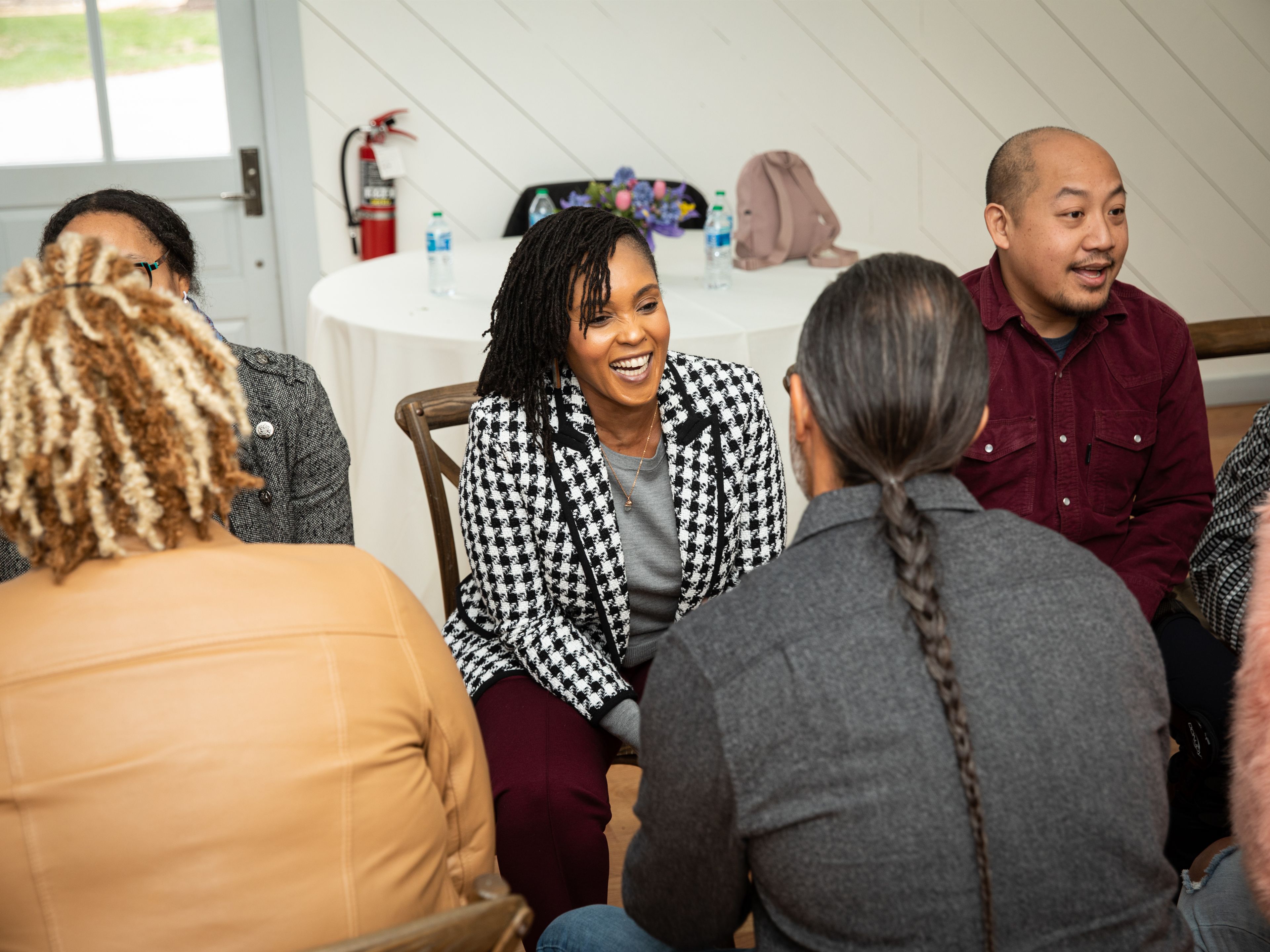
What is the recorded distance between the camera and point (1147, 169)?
4.57m

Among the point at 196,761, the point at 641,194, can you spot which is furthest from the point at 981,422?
the point at 641,194

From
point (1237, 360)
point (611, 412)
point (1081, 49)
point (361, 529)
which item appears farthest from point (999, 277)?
point (1237, 360)

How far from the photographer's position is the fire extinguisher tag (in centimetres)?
389

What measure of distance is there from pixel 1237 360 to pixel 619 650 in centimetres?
410

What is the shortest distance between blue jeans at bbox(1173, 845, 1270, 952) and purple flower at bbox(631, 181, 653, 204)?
1953mm

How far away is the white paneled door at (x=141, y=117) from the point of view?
3717mm

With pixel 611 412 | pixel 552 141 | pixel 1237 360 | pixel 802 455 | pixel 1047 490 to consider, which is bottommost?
pixel 1237 360

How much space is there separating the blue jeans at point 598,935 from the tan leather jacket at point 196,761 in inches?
10.1

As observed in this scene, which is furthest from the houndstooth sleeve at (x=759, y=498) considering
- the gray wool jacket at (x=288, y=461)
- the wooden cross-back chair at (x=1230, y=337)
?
the wooden cross-back chair at (x=1230, y=337)

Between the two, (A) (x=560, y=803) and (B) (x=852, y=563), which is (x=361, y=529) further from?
(B) (x=852, y=563)

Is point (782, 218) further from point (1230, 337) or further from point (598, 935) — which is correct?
point (598, 935)

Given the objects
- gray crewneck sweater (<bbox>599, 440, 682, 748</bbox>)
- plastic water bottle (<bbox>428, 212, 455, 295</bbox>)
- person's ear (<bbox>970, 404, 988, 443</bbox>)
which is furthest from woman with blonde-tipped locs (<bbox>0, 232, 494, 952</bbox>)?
plastic water bottle (<bbox>428, 212, 455, 295</bbox>)

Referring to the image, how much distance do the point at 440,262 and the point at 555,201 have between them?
1229mm

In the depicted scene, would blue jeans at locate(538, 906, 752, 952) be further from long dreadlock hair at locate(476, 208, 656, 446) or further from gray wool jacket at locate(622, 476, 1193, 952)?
long dreadlock hair at locate(476, 208, 656, 446)
